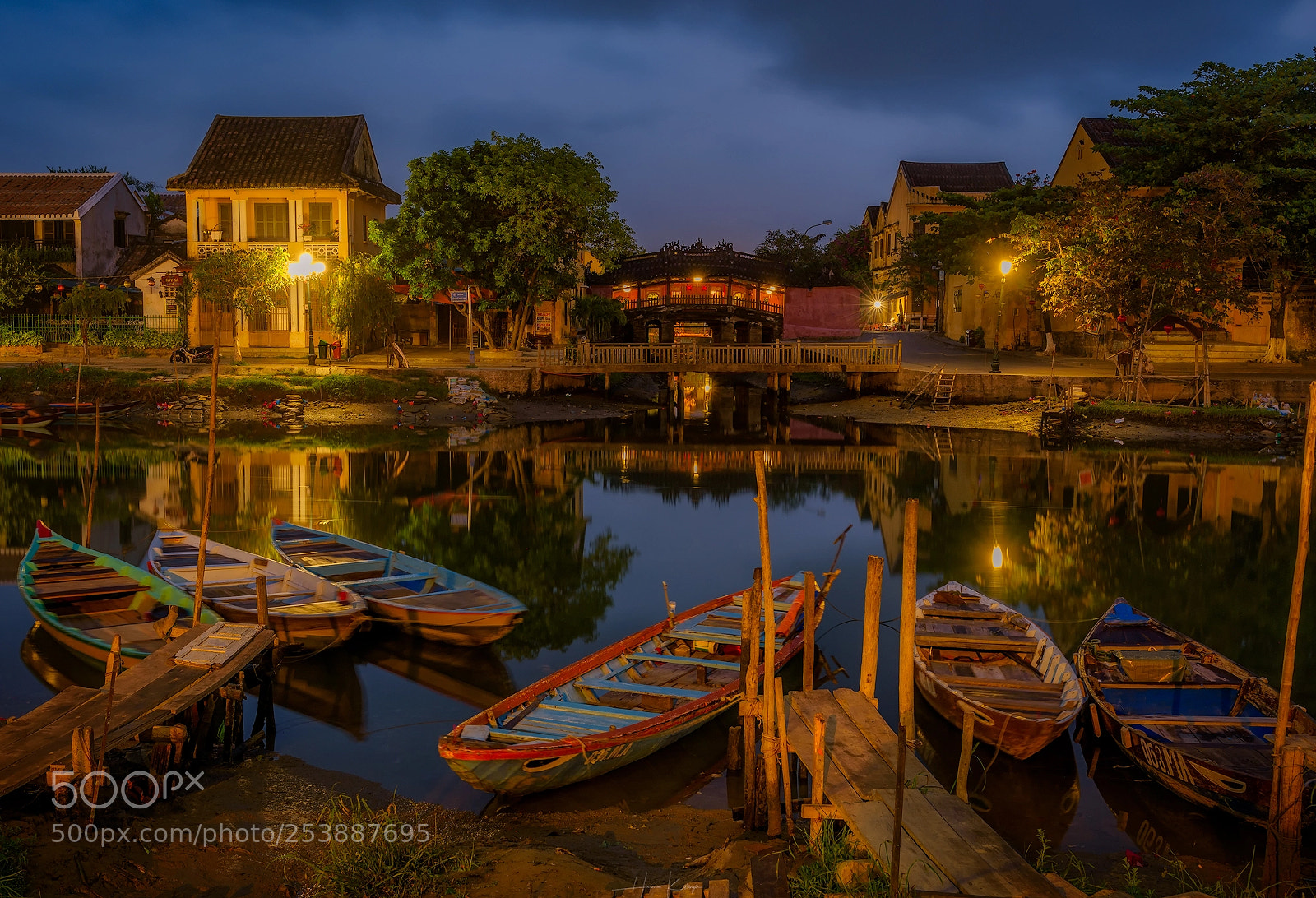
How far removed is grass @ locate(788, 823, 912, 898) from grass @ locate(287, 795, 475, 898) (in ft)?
7.14

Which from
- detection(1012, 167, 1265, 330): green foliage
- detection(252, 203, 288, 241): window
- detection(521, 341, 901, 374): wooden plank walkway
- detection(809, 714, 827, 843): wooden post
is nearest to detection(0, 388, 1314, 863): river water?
detection(809, 714, 827, 843): wooden post

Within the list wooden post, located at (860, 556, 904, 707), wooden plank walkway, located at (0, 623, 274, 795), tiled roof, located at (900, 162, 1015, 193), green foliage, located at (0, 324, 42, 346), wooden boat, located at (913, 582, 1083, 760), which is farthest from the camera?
tiled roof, located at (900, 162, 1015, 193)

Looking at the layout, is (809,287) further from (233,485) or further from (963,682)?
(963,682)

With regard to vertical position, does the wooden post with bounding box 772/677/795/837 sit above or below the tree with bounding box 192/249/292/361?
below

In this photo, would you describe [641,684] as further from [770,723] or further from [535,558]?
[535,558]

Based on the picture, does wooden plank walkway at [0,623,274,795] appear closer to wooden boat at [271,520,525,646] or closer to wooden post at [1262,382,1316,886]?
wooden boat at [271,520,525,646]

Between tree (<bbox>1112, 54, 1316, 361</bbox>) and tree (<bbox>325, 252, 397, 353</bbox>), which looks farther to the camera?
tree (<bbox>325, 252, 397, 353</bbox>)

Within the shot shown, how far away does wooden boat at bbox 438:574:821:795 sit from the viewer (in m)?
7.48

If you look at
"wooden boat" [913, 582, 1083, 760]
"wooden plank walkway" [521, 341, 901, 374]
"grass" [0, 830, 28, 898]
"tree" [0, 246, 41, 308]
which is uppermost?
"tree" [0, 246, 41, 308]

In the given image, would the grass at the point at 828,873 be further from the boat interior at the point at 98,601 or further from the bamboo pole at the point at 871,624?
the boat interior at the point at 98,601

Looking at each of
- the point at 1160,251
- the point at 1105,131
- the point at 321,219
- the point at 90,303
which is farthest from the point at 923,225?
Answer: the point at 90,303

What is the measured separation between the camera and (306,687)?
34.2 ft

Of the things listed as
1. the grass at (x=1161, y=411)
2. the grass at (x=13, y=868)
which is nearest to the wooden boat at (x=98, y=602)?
the grass at (x=13, y=868)

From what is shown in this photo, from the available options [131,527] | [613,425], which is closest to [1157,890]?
[131,527]
